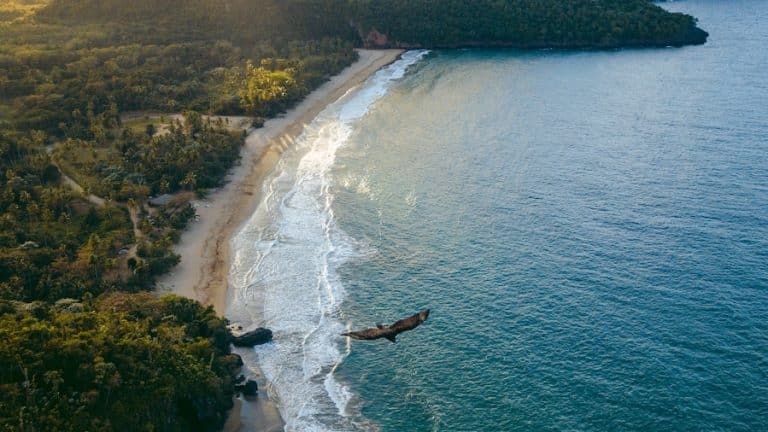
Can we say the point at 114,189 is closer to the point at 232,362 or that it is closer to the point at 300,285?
the point at 300,285

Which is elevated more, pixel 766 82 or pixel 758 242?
pixel 766 82

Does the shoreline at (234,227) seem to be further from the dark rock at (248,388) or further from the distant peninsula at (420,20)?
the distant peninsula at (420,20)

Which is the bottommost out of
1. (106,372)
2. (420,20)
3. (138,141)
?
(106,372)

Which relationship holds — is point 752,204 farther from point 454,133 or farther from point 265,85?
point 265,85

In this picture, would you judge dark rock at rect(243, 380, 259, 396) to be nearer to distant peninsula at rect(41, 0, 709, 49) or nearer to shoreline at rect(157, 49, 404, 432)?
shoreline at rect(157, 49, 404, 432)

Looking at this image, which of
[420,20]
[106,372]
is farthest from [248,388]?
[420,20]

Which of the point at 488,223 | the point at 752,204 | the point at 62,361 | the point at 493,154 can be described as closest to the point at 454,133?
the point at 493,154
